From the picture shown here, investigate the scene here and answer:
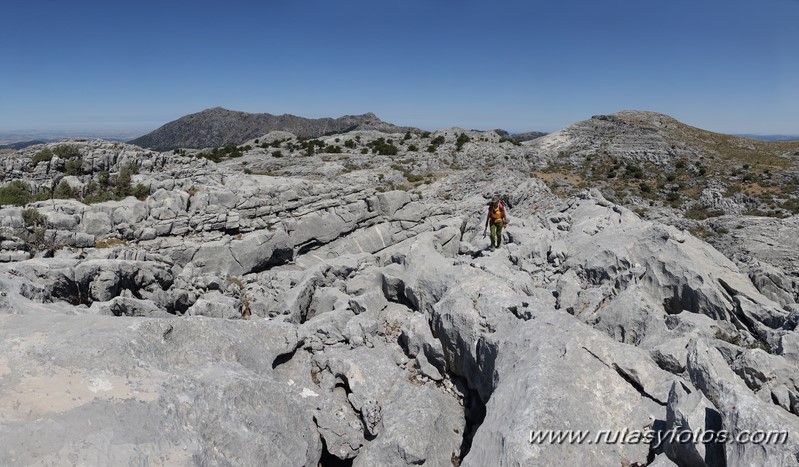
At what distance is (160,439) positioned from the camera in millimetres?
8070

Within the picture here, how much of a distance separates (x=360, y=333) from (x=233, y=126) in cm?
16205

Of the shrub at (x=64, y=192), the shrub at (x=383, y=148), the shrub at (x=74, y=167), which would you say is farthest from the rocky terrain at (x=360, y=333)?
the shrub at (x=383, y=148)

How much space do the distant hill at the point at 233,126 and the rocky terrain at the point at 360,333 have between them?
125 m

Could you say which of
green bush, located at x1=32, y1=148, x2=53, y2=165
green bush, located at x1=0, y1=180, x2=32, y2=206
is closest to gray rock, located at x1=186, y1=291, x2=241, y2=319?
green bush, located at x1=0, y1=180, x2=32, y2=206

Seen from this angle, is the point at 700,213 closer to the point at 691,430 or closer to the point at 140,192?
the point at 691,430

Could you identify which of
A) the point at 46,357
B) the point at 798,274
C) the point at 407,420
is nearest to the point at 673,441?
the point at 407,420

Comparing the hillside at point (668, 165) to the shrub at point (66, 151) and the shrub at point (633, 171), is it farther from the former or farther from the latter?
the shrub at point (66, 151)

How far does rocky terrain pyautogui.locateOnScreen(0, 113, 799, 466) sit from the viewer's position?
8.10 m

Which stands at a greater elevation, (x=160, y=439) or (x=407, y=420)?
(x=160, y=439)

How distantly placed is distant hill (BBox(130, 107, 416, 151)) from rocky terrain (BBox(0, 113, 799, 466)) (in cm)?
12469

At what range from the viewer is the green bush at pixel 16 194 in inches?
987

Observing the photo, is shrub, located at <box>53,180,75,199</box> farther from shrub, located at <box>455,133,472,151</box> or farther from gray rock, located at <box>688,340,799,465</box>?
shrub, located at <box>455,133,472,151</box>

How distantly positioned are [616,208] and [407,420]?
1872 centimetres

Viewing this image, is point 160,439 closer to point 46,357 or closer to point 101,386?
point 101,386
